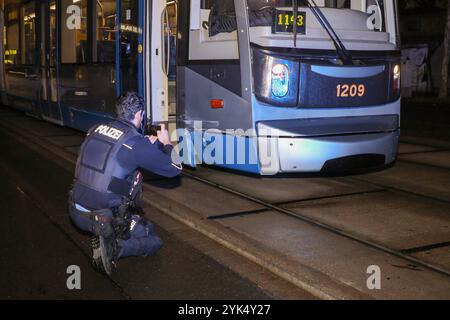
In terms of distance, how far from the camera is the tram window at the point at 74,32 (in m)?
10.1

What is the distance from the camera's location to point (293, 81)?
20.5 ft

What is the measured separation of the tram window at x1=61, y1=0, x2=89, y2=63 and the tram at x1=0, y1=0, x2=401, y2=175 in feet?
6.40

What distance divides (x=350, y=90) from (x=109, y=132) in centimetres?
320

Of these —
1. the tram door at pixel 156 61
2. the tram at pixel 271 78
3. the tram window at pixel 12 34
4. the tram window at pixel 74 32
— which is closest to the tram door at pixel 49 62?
the tram window at pixel 74 32

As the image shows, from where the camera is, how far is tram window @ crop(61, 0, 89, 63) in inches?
396

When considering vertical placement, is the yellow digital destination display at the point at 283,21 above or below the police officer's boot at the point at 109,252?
above

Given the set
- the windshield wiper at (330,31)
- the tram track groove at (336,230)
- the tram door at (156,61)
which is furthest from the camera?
the tram door at (156,61)

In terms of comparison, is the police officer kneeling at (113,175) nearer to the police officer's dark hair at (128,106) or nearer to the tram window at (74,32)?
the police officer's dark hair at (128,106)

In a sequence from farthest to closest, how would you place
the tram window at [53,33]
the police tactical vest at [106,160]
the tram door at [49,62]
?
the tram door at [49,62]
the tram window at [53,33]
the police tactical vest at [106,160]

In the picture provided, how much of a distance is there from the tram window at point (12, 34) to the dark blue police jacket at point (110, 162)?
460 inches

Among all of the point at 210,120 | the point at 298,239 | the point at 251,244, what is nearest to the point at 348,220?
the point at 298,239

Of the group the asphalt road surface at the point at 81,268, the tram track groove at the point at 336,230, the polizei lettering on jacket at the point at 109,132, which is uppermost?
the polizei lettering on jacket at the point at 109,132

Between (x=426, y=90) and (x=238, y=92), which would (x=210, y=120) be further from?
(x=426, y=90)

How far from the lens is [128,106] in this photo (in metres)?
4.49
